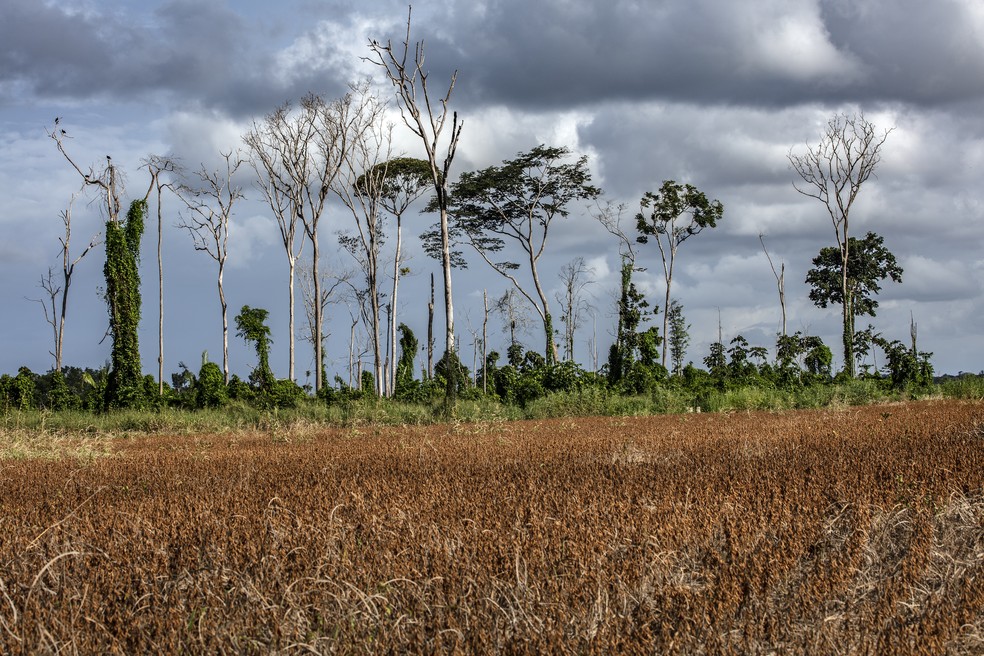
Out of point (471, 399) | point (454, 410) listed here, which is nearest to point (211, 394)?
point (471, 399)

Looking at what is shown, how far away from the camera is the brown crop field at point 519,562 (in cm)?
301

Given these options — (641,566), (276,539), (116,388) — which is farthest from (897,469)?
(116,388)

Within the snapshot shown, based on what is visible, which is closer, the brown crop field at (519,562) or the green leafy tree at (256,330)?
the brown crop field at (519,562)

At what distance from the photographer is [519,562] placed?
145 inches

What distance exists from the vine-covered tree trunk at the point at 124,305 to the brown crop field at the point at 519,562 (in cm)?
1802

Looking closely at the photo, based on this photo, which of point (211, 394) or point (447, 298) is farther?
point (211, 394)

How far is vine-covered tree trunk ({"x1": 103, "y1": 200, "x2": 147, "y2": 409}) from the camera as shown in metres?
23.8

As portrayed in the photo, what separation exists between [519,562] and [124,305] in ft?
79.1

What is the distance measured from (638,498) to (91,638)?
3274 millimetres

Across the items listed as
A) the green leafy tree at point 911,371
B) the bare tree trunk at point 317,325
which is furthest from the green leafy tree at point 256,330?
the green leafy tree at point 911,371

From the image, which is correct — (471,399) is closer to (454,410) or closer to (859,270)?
(454,410)

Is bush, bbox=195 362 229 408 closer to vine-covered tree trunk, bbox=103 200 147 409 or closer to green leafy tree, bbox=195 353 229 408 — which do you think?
green leafy tree, bbox=195 353 229 408

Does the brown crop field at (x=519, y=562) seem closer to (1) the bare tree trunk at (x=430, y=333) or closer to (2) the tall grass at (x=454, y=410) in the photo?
(2) the tall grass at (x=454, y=410)

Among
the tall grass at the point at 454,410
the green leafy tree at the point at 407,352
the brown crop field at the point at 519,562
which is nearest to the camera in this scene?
the brown crop field at the point at 519,562
